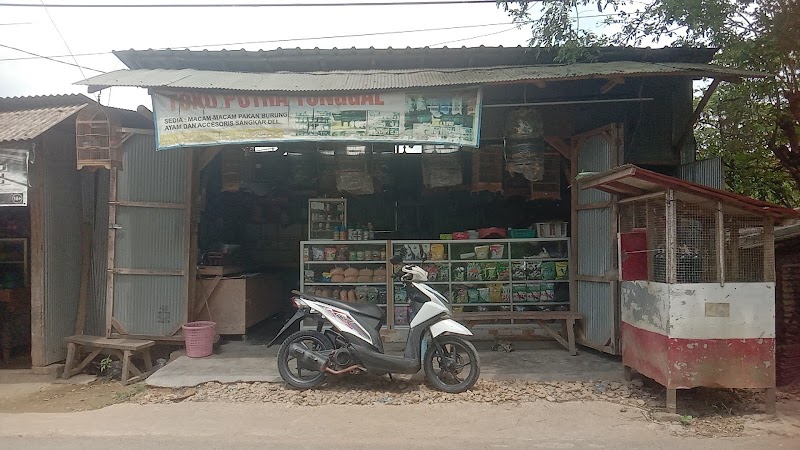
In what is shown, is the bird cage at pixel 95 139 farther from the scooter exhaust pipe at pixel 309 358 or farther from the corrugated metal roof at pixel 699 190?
the corrugated metal roof at pixel 699 190

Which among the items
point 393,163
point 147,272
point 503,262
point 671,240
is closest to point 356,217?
point 393,163

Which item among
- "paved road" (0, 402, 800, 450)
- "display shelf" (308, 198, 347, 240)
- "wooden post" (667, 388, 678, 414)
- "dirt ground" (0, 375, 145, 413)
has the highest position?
"display shelf" (308, 198, 347, 240)

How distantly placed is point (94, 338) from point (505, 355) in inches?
229

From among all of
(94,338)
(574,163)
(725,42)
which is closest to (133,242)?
(94,338)

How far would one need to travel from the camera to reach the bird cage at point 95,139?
23.0ft

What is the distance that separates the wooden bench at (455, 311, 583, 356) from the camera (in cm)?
750

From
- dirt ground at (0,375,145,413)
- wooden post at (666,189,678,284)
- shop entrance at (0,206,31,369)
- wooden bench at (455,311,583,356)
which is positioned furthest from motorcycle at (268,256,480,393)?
shop entrance at (0,206,31,369)

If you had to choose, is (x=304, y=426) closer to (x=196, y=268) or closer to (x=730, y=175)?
(x=196, y=268)

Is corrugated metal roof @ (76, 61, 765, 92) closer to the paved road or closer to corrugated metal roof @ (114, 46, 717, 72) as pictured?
corrugated metal roof @ (114, 46, 717, 72)

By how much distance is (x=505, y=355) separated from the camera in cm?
742

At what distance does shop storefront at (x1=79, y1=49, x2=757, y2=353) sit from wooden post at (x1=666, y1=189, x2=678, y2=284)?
188 centimetres

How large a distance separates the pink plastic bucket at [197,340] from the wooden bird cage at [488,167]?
460cm

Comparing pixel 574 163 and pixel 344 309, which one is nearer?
pixel 344 309

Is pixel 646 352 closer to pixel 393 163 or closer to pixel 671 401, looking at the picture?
pixel 671 401
